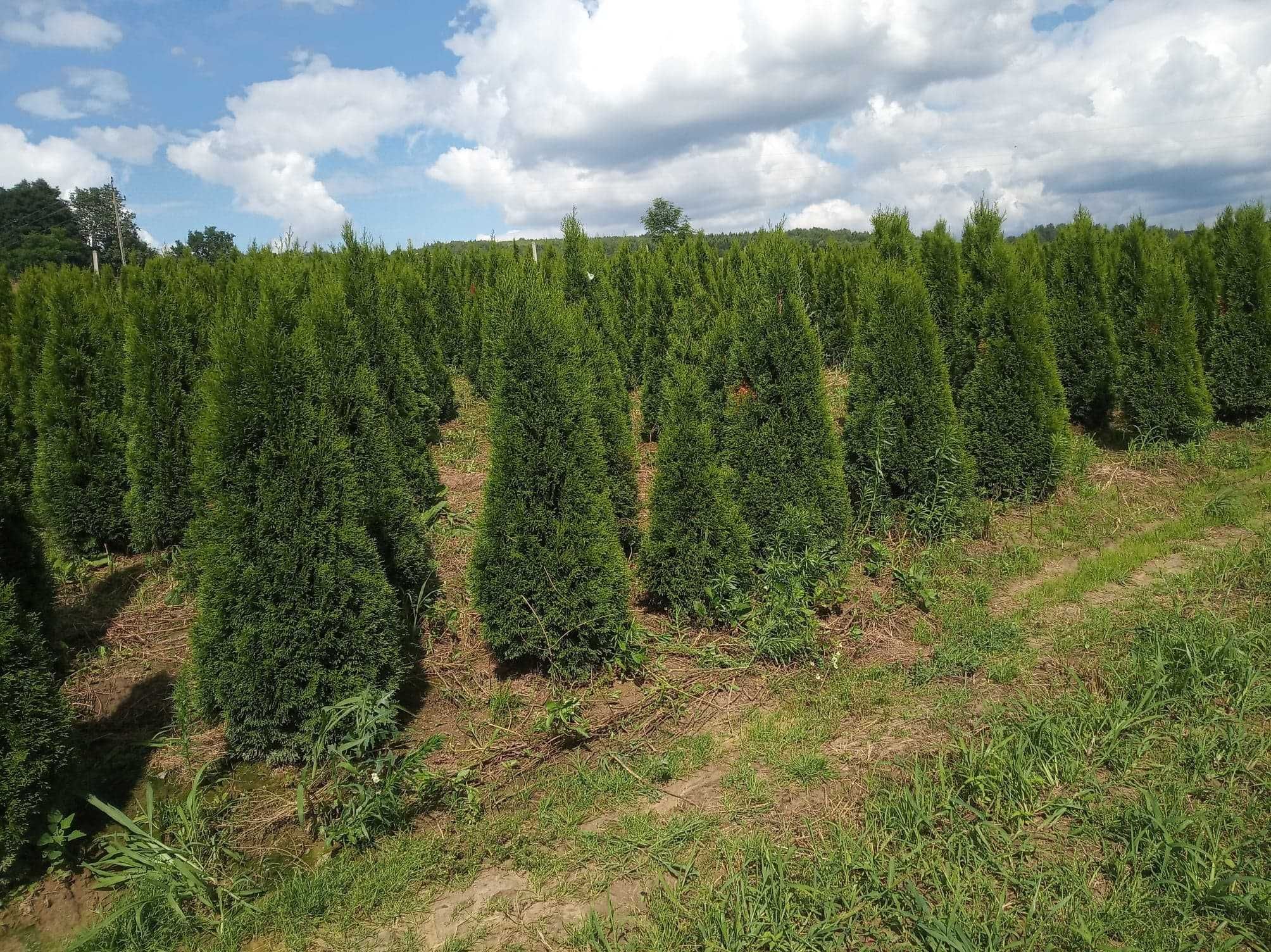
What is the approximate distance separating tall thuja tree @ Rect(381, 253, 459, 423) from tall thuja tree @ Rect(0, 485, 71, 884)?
6775mm

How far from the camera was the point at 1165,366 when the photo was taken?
940 cm

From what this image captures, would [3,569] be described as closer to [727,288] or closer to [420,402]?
[420,402]

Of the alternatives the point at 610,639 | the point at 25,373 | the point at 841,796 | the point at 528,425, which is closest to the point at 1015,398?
the point at 610,639

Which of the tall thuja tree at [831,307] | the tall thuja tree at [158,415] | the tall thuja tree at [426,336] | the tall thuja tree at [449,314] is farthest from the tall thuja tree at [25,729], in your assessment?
the tall thuja tree at [831,307]

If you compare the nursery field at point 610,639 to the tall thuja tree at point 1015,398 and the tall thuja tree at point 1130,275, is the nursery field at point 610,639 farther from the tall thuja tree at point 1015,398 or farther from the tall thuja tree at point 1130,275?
the tall thuja tree at point 1130,275

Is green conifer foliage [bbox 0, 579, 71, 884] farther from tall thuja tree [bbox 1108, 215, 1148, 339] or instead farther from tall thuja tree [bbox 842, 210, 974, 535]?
tall thuja tree [bbox 1108, 215, 1148, 339]

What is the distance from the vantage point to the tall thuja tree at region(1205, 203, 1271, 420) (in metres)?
10.4

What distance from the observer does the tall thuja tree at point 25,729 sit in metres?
2.96

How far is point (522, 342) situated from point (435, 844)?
2.95 meters

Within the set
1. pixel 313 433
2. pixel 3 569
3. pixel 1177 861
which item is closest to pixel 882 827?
pixel 1177 861

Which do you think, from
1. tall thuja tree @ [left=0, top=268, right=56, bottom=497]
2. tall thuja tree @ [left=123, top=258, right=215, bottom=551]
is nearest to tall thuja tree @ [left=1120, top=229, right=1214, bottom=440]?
tall thuja tree @ [left=123, top=258, right=215, bottom=551]

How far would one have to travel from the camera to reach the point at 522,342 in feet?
15.6

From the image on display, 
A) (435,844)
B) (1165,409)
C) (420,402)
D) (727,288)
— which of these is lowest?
(435,844)

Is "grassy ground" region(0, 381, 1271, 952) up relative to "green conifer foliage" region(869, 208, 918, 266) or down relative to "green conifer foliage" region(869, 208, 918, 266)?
down
